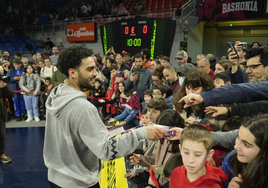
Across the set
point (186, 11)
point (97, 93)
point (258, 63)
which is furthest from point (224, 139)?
point (186, 11)

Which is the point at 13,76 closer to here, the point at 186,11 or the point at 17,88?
the point at 17,88

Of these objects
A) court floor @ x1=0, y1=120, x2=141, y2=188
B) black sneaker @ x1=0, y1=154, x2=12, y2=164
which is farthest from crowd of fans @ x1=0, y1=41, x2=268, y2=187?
black sneaker @ x1=0, y1=154, x2=12, y2=164

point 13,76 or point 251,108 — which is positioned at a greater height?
point 251,108

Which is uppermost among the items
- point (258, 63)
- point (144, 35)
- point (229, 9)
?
point (229, 9)

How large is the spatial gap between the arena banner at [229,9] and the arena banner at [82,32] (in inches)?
240

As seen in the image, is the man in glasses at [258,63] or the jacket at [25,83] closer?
the man in glasses at [258,63]

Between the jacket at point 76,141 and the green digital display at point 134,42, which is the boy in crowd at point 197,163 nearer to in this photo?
the jacket at point 76,141

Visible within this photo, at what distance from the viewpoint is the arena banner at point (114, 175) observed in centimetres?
310

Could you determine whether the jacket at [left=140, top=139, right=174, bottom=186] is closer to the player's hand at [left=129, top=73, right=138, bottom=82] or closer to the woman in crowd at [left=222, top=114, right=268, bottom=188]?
the woman in crowd at [left=222, top=114, right=268, bottom=188]

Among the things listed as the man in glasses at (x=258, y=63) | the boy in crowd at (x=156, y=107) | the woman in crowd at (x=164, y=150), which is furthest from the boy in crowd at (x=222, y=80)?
the woman in crowd at (x=164, y=150)

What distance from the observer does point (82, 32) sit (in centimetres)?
1463

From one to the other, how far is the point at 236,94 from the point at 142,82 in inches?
146

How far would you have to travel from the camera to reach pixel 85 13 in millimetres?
15375

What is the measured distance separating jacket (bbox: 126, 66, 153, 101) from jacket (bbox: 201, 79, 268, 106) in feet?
12.0
